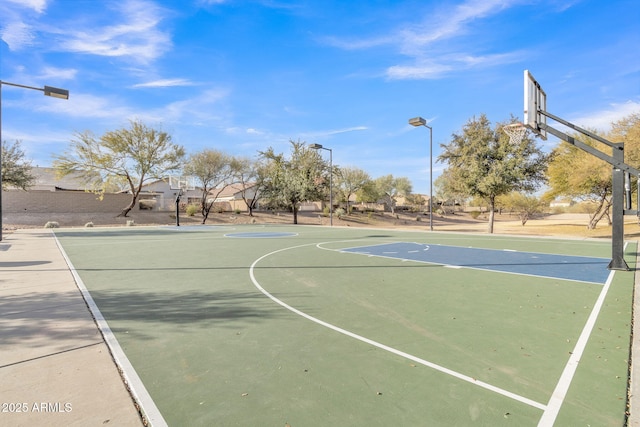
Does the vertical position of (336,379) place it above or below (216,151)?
below

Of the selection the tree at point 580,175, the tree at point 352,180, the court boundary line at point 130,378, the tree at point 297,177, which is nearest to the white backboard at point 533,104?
the court boundary line at point 130,378

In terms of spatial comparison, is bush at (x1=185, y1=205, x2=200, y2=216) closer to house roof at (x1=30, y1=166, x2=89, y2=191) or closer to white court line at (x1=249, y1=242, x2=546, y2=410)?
house roof at (x1=30, y1=166, x2=89, y2=191)

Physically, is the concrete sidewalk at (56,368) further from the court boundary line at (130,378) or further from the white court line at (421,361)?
the white court line at (421,361)

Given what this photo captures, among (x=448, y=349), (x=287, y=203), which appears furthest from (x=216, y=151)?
(x=448, y=349)

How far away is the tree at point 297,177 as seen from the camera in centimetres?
3962

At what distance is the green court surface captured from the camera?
2859 millimetres

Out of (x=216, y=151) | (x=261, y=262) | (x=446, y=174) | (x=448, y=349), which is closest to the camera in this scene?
(x=448, y=349)

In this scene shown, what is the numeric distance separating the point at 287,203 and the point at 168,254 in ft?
92.4

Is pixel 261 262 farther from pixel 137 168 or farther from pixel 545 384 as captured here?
pixel 137 168

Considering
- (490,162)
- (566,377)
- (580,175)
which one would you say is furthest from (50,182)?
(580,175)

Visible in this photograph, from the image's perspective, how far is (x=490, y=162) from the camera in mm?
25172

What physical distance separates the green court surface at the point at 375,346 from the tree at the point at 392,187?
202 ft

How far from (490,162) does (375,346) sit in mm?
25085

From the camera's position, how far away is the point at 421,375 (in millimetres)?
3420
